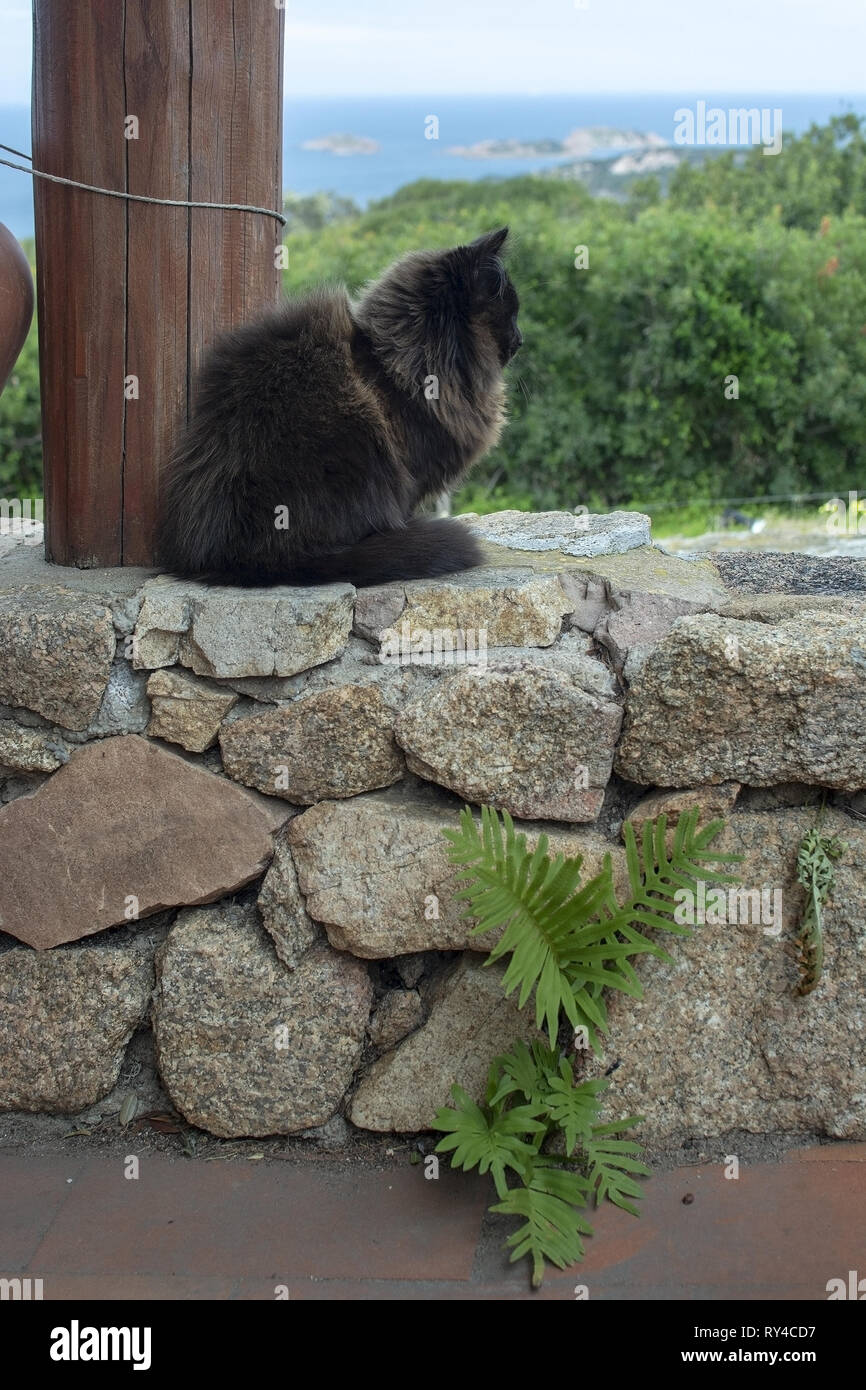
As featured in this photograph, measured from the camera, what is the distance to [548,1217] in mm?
2439

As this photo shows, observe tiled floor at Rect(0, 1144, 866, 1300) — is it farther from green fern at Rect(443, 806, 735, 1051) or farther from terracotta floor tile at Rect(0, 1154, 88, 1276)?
green fern at Rect(443, 806, 735, 1051)

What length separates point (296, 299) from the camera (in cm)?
298

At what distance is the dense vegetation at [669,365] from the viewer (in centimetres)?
841

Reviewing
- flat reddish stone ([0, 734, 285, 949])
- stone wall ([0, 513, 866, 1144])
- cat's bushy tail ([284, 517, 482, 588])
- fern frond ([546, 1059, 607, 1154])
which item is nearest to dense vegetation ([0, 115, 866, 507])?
cat's bushy tail ([284, 517, 482, 588])

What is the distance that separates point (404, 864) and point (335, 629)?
0.55 m

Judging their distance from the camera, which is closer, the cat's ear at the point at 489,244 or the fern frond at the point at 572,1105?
the fern frond at the point at 572,1105

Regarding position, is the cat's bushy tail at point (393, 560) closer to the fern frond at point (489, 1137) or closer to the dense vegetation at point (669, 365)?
the fern frond at point (489, 1137)

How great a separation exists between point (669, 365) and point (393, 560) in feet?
20.4

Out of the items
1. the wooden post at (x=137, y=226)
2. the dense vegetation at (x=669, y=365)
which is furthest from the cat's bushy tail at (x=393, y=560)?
the dense vegetation at (x=669, y=365)

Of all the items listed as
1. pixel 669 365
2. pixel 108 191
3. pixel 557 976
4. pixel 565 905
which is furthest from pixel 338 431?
pixel 669 365

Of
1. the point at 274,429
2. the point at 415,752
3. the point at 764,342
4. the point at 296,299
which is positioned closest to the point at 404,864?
the point at 415,752

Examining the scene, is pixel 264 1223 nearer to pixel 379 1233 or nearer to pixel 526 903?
pixel 379 1233

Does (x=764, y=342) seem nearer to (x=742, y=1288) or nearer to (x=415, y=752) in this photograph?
(x=415, y=752)

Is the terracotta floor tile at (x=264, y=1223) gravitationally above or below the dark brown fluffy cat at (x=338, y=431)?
below
